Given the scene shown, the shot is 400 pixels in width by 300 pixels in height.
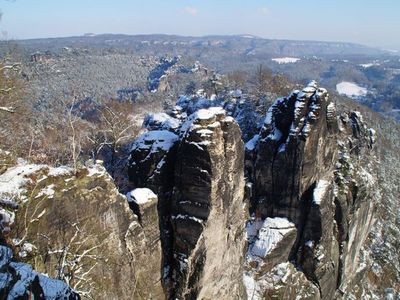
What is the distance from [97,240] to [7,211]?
406cm

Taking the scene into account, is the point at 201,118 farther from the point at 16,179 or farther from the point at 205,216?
the point at 16,179

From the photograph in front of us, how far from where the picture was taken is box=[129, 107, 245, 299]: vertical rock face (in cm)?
2131

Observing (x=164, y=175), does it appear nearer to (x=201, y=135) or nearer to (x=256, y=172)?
(x=201, y=135)

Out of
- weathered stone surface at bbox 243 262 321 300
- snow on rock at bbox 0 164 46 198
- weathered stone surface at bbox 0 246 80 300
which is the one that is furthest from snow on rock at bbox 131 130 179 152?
weathered stone surface at bbox 0 246 80 300

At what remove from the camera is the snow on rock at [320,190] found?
32.2 m

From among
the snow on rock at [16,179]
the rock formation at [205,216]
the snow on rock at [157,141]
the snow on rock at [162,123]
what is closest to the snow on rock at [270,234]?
the rock formation at [205,216]

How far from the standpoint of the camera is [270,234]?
1237 inches

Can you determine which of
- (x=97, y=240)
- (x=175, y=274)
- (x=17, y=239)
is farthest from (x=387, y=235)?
(x=17, y=239)

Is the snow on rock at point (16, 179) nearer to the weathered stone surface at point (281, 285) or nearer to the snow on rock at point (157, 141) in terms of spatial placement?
the snow on rock at point (157, 141)

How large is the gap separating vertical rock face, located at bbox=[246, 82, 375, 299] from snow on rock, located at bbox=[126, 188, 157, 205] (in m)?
12.9

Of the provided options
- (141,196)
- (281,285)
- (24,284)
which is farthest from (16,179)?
(281,285)

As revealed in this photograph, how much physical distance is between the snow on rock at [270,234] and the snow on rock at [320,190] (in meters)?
2.96

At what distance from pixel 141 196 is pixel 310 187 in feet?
60.9

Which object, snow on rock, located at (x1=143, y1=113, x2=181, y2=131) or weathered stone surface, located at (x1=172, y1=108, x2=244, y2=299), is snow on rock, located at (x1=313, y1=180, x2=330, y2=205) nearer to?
weathered stone surface, located at (x1=172, y1=108, x2=244, y2=299)
